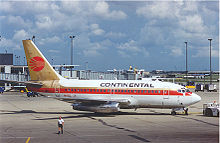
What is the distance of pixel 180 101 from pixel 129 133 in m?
14.0

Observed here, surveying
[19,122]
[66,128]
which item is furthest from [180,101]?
[19,122]

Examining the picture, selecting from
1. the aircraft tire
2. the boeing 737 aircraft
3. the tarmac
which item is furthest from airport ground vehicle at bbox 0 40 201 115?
the tarmac

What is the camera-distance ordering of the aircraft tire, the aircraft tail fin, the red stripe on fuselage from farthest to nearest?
the aircraft tail fin, the aircraft tire, the red stripe on fuselage

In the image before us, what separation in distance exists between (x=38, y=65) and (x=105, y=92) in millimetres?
9407

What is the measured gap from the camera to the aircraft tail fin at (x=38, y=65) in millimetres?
42594

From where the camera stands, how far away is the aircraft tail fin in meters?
42.6

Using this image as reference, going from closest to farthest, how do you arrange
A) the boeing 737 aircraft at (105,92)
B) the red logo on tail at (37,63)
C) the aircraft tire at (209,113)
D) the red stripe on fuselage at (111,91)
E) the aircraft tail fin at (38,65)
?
1. the boeing 737 aircraft at (105,92)
2. the red stripe on fuselage at (111,91)
3. the aircraft tire at (209,113)
4. the aircraft tail fin at (38,65)
5. the red logo on tail at (37,63)

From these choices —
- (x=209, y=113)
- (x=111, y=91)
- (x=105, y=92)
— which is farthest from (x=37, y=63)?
(x=209, y=113)

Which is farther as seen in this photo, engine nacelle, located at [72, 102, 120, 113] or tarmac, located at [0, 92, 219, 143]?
engine nacelle, located at [72, 102, 120, 113]

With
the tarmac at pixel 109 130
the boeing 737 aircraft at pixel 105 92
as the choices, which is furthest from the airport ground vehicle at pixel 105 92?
the tarmac at pixel 109 130

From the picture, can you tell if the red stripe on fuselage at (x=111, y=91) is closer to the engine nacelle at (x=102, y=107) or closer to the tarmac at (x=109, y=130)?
the engine nacelle at (x=102, y=107)

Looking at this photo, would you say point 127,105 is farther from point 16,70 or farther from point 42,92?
point 16,70

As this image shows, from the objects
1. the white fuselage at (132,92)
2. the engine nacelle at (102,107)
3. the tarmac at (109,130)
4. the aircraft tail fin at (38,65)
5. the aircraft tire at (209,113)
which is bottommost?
the tarmac at (109,130)

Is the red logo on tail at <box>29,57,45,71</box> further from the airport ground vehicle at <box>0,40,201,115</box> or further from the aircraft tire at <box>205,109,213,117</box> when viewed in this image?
the aircraft tire at <box>205,109,213,117</box>
